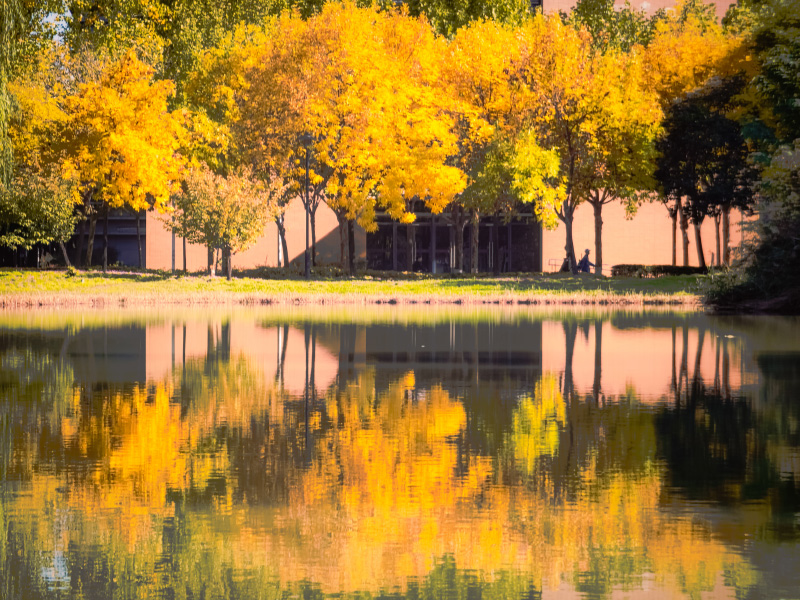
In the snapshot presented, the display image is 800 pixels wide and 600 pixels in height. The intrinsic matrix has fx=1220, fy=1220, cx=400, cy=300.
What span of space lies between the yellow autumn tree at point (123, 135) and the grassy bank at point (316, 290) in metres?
4.45

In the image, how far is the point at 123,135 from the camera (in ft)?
178

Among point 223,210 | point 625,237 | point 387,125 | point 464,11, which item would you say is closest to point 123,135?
point 223,210

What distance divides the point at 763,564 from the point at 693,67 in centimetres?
5353

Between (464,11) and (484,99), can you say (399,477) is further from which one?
(464,11)

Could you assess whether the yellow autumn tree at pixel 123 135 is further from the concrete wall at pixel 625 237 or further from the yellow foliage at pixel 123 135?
the concrete wall at pixel 625 237

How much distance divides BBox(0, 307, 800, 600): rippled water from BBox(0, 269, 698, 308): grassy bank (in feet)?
73.1

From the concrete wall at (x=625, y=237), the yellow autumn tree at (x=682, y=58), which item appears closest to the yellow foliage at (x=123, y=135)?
the yellow autumn tree at (x=682, y=58)

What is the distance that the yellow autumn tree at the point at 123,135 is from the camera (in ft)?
178

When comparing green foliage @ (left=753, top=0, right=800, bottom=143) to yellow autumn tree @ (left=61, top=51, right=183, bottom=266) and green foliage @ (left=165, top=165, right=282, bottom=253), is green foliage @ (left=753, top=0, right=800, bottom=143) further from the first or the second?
yellow autumn tree @ (left=61, top=51, right=183, bottom=266)

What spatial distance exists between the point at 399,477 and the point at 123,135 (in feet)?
155

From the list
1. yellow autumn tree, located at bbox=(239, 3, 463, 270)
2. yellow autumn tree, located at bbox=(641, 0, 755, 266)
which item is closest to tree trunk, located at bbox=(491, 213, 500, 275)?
Answer: yellow autumn tree, located at bbox=(641, 0, 755, 266)

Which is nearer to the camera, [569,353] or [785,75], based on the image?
[569,353]

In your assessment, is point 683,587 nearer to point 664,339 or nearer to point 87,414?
point 87,414

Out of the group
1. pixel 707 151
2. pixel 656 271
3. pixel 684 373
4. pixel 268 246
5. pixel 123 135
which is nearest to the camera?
pixel 684 373
